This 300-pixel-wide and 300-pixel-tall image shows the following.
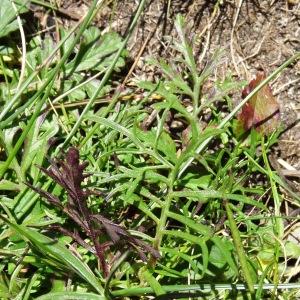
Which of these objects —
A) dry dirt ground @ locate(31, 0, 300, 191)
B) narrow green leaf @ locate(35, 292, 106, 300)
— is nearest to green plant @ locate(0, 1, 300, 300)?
narrow green leaf @ locate(35, 292, 106, 300)

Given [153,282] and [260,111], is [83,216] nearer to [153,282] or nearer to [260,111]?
[153,282]

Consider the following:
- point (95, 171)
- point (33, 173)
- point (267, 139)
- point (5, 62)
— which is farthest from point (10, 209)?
point (267, 139)

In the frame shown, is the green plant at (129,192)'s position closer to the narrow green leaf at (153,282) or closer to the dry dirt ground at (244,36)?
the narrow green leaf at (153,282)

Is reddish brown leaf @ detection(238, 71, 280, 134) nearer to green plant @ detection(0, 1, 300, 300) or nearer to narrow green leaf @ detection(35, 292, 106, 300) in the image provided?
green plant @ detection(0, 1, 300, 300)

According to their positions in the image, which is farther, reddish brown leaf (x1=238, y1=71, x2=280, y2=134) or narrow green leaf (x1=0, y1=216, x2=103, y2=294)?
reddish brown leaf (x1=238, y1=71, x2=280, y2=134)

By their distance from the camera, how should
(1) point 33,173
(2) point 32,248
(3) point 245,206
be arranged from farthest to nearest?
1. (3) point 245,206
2. (1) point 33,173
3. (2) point 32,248

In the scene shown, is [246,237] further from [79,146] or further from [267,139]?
[79,146]

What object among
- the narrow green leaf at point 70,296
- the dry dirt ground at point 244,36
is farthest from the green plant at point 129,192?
the dry dirt ground at point 244,36
